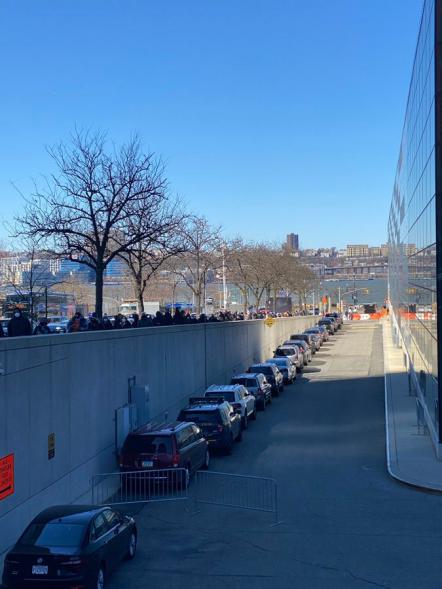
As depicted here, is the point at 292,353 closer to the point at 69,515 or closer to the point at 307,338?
the point at 307,338

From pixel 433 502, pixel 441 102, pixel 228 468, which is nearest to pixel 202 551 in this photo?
pixel 433 502

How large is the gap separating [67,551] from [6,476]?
2505mm

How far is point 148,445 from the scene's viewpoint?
53.7ft

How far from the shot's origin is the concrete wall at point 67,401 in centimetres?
1220

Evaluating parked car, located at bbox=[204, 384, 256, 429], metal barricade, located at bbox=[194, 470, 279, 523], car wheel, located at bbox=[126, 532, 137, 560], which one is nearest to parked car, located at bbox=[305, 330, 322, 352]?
parked car, located at bbox=[204, 384, 256, 429]

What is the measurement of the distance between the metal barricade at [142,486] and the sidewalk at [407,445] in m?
5.00

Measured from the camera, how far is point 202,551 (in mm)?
11883

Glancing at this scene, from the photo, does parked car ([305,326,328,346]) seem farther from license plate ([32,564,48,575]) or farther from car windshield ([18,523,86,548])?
license plate ([32,564,48,575])

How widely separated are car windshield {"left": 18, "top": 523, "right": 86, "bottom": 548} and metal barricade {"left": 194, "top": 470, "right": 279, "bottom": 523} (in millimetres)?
4729

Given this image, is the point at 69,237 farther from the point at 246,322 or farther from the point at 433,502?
the point at 433,502

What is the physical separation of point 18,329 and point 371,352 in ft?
Result: 146

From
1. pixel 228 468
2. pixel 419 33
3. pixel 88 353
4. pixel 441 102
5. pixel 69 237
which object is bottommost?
pixel 228 468

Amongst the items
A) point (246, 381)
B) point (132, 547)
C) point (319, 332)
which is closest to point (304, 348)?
point (319, 332)

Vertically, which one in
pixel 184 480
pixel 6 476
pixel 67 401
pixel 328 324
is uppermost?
pixel 67 401
